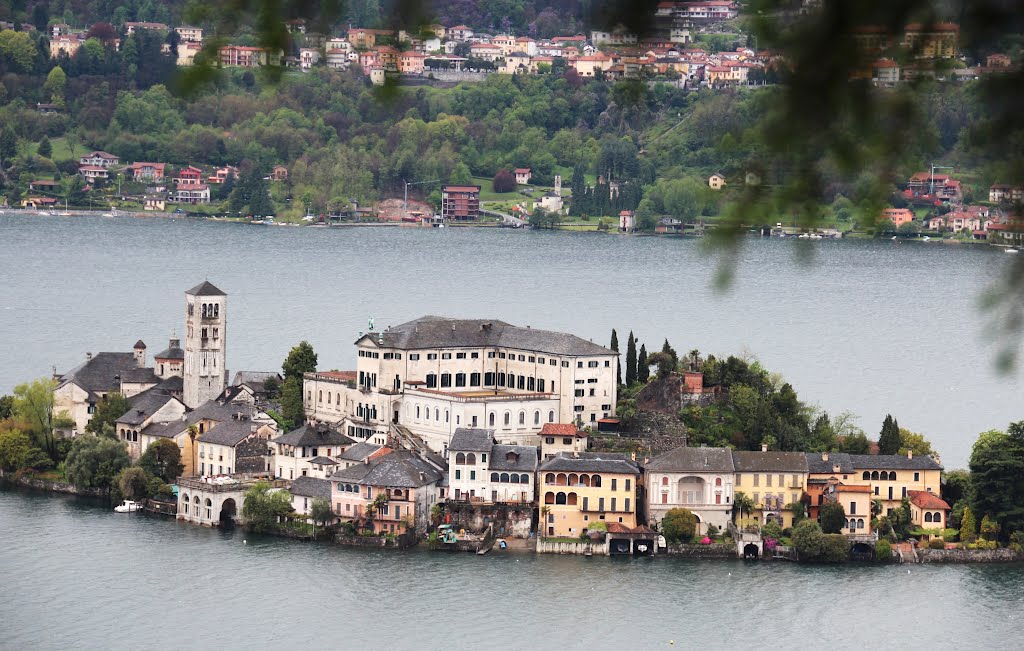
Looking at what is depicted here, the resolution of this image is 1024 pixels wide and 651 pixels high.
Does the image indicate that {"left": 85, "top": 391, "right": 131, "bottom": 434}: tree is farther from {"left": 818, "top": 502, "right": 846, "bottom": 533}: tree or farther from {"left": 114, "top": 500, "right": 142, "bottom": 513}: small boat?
{"left": 818, "top": 502, "right": 846, "bottom": 533}: tree

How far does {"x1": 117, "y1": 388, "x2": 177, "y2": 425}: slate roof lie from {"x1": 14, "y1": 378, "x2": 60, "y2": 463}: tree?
1529 mm

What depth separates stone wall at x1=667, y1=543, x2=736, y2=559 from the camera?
3462cm

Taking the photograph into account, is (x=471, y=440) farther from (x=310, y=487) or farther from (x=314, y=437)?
Answer: (x=314, y=437)

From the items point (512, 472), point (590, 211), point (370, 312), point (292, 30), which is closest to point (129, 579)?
point (512, 472)

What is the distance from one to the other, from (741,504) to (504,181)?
7674 cm

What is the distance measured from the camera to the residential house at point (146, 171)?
111688 millimetres

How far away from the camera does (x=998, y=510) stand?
34.9m

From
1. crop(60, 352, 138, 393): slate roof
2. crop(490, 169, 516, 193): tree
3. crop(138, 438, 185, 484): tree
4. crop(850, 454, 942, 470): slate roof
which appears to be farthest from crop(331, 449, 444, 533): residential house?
crop(490, 169, 516, 193): tree

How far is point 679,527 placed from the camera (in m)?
34.7

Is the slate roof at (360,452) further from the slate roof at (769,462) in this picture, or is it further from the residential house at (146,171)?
the residential house at (146,171)

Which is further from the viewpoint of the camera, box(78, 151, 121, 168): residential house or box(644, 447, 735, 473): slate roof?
box(78, 151, 121, 168): residential house

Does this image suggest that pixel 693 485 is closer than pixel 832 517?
No

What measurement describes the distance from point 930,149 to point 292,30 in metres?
1.62

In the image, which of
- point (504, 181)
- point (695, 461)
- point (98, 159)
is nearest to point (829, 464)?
point (695, 461)
